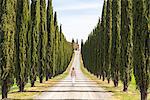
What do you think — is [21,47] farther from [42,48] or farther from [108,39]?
[108,39]

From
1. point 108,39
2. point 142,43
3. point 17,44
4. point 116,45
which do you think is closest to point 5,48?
point 17,44

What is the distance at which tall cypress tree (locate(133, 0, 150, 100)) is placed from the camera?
2331cm

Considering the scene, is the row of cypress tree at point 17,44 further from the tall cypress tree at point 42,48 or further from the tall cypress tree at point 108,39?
the tall cypress tree at point 108,39

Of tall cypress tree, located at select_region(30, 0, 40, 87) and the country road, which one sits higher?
tall cypress tree, located at select_region(30, 0, 40, 87)

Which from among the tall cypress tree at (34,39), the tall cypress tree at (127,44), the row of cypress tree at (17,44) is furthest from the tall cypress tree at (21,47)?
the tall cypress tree at (127,44)

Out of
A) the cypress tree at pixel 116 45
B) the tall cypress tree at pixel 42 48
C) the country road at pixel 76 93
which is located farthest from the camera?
the tall cypress tree at pixel 42 48

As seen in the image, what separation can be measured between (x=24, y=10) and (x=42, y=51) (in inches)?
663

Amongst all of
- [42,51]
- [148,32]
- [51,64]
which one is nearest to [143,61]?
[148,32]

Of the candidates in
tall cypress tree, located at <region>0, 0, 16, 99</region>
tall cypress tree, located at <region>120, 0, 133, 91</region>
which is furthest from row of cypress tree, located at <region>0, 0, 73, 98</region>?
tall cypress tree, located at <region>120, 0, 133, 91</region>

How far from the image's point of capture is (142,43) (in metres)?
23.5

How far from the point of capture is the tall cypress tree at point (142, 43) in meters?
23.3

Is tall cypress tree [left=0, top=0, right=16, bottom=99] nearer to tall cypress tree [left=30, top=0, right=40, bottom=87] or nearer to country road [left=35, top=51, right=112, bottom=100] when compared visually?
country road [left=35, top=51, right=112, bottom=100]

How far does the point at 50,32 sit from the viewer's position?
62406mm

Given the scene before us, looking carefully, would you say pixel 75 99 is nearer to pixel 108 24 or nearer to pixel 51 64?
pixel 108 24
